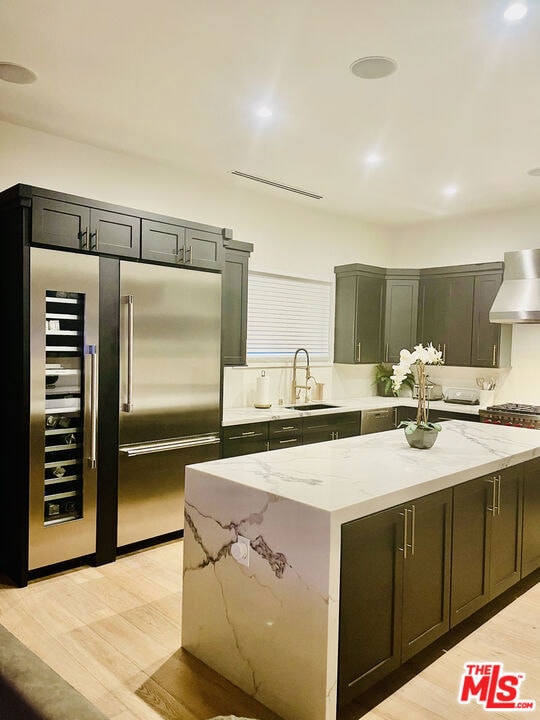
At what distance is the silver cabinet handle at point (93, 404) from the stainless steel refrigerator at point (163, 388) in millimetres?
207

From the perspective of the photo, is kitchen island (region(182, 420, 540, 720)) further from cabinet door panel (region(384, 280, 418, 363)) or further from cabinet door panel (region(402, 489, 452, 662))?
cabinet door panel (region(384, 280, 418, 363))

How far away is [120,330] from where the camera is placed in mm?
3762

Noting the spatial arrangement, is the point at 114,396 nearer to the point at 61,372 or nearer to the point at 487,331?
the point at 61,372

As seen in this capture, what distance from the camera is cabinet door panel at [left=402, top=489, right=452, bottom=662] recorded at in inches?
96.9

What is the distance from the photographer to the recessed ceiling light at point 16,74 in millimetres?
3020

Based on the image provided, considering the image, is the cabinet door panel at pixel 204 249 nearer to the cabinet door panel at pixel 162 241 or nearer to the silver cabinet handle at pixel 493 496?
the cabinet door panel at pixel 162 241

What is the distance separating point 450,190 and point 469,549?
11.7 ft

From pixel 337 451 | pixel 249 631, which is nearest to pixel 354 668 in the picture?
pixel 249 631

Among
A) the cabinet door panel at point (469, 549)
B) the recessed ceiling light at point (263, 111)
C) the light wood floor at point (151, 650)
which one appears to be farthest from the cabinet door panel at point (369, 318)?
the cabinet door panel at point (469, 549)

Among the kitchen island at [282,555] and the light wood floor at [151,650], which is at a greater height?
the kitchen island at [282,555]

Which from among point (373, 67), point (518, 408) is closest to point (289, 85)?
point (373, 67)

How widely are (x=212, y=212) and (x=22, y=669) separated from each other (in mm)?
4400

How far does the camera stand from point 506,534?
3199mm

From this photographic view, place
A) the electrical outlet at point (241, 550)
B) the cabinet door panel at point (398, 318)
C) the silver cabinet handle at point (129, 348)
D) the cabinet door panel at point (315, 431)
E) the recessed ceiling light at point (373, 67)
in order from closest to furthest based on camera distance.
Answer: the electrical outlet at point (241, 550)
the recessed ceiling light at point (373, 67)
the silver cabinet handle at point (129, 348)
the cabinet door panel at point (315, 431)
the cabinet door panel at point (398, 318)
